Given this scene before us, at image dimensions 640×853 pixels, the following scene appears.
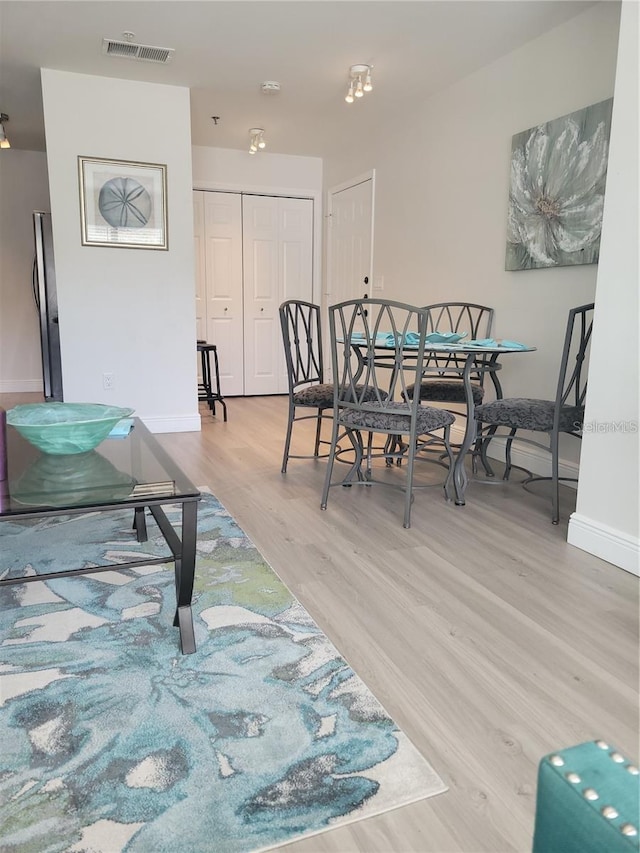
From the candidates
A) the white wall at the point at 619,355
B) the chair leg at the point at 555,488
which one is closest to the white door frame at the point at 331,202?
the chair leg at the point at 555,488

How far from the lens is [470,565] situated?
2131 millimetres

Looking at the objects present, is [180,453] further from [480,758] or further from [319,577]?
[480,758]

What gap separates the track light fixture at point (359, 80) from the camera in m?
3.61

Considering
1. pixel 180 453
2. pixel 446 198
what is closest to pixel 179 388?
pixel 180 453

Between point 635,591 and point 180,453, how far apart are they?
2638mm

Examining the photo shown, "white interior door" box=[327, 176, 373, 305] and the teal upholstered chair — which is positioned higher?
"white interior door" box=[327, 176, 373, 305]

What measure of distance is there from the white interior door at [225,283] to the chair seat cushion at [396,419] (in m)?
3.58

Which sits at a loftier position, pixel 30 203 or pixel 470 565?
pixel 30 203

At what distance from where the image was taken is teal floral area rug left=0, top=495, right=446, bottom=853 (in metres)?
1.04

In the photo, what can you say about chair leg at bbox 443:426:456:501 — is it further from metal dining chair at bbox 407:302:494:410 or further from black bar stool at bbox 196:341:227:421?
black bar stool at bbox 196:341:227:421

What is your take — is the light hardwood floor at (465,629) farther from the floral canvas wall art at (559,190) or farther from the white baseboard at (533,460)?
the floral canvas wall art at (559,190)

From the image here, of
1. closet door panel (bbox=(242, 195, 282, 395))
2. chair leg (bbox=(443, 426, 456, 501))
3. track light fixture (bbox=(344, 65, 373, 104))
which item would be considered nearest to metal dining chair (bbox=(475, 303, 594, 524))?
chair leg (bbox=(443, 426, 456, 501))

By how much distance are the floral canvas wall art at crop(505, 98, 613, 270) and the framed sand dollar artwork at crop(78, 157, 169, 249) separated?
7.77ft

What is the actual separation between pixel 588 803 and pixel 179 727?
96 cm
